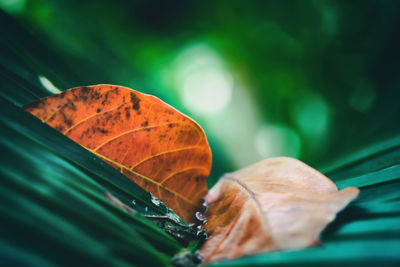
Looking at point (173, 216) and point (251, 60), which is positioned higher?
point (251, 60)

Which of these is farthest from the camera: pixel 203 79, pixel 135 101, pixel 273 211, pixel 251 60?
pixel 203 79

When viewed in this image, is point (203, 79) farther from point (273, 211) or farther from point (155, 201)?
point (273, 211)

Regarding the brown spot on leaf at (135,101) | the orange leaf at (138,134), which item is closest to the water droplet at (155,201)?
the orange leaf at (138,134)

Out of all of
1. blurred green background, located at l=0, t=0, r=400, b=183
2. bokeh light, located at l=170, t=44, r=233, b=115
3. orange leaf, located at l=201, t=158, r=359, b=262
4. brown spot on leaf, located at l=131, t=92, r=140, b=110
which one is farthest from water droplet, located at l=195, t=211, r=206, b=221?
bokeh light, located at l=170, t=44, r=233, b=115

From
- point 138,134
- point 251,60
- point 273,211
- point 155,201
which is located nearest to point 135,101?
point 138,134

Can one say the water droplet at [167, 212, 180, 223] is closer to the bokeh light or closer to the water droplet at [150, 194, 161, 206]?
the water droplet at [150, 194, 161, 206]

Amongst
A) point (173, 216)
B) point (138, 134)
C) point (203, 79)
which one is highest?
point (203, 79)
